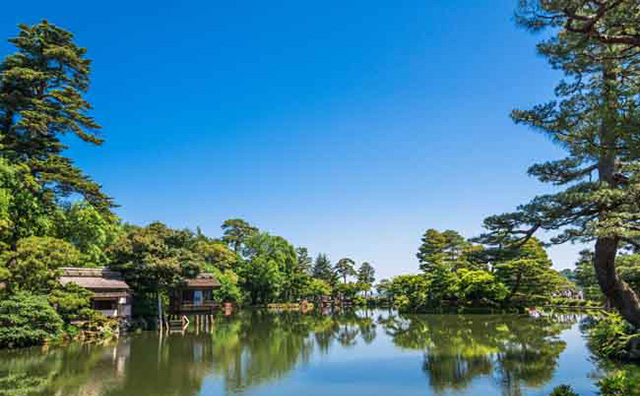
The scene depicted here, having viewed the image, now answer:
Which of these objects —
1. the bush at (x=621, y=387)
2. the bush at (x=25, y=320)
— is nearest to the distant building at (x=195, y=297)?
the bush at (x=25, y=320)

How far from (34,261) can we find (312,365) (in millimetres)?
10580

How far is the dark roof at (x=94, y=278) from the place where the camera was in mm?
18516

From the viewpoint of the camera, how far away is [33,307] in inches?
560

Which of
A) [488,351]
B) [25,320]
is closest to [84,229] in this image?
[25,320]

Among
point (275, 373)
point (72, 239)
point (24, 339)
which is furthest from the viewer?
point (72, 239)

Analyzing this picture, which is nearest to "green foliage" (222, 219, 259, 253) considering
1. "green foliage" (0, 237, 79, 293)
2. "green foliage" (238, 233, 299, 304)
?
"green foliage" (238, 233, 299, 304)

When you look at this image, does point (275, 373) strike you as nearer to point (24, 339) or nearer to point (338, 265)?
point (24, 339)

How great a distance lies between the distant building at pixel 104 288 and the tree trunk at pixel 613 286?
1953 centimetres

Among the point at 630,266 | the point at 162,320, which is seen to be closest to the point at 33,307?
the point at 162,320

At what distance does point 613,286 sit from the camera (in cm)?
983

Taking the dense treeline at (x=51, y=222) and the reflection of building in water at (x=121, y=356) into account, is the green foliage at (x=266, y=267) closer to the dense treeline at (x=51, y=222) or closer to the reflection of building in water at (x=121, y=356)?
the dense treeline at (x=51, y=222)

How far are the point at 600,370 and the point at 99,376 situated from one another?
12813mm

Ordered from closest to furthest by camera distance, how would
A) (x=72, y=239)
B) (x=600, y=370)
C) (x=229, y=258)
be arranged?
(x=600, y=370), (x=72, y=239), (x=229, y=258)

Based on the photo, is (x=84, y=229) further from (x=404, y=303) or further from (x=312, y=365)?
(x=404, y=303)
